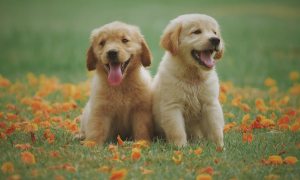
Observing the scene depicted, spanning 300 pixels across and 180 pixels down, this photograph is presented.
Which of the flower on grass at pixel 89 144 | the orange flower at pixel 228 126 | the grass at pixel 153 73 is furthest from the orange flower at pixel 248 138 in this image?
the flower on grass at pixel 89 144

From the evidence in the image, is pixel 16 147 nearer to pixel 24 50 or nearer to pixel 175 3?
pixel 24 50

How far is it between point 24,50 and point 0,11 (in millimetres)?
9553

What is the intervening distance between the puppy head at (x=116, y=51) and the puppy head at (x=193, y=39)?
0.91 ft

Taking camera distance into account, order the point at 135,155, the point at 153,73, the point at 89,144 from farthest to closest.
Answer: the point at 153,73, the point at 89,144, the point at 135,155

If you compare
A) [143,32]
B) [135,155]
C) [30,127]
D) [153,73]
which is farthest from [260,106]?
[143,32]

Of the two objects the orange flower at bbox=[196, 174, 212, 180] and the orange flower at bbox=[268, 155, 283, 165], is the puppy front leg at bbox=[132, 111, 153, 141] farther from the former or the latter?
the orange flower at bbox=[196, 174, 212, 180]

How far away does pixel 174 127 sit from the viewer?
197 inches

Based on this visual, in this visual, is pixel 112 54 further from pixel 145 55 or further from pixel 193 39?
pixel 193 39

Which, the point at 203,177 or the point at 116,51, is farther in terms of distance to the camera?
the point at 116,51

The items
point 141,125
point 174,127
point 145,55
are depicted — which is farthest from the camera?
point 145,55

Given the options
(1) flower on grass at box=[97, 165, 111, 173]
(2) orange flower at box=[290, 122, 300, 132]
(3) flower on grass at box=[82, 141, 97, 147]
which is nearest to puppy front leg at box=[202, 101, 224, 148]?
(2) orange flower at box=[290, 122, 300, 132]

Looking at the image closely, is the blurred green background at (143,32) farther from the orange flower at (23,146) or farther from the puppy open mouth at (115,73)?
the orange flower at (23,146)

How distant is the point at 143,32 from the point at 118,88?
1029 cm

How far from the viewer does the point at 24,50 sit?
13.1m
